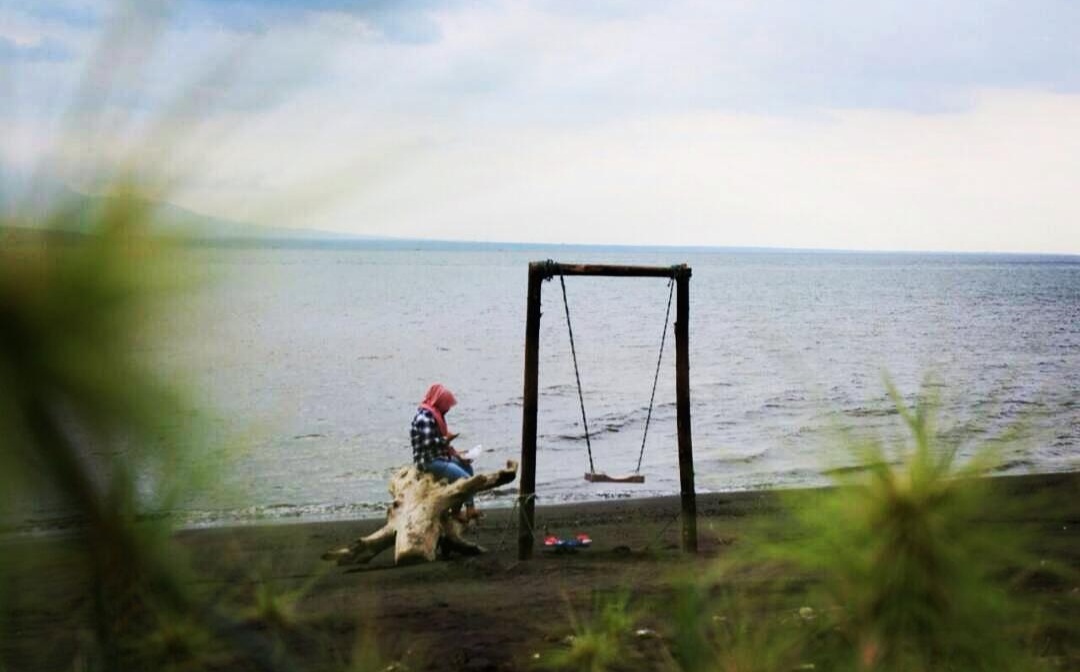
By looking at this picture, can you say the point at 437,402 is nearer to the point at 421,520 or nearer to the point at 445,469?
the point at 445,469

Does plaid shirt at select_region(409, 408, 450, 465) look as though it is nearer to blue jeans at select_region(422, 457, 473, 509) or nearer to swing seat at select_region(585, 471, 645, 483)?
blue jeans at select_region(422, 457, 473, 509)

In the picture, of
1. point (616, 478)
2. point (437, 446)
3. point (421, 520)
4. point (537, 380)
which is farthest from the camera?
point (437, 446)

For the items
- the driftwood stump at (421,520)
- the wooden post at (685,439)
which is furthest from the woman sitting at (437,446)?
the wooden post at (685,439)

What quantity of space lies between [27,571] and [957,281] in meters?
140

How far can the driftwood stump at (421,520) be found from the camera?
10.9 metres

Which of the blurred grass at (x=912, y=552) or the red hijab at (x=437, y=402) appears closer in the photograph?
the blurred grass at (x=912, y=552)

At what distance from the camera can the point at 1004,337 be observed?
55.5m

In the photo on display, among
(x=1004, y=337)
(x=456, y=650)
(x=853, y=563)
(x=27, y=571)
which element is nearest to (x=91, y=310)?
(x=27, y=571)

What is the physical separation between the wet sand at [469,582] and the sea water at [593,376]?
0.11 m

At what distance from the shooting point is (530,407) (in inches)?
438

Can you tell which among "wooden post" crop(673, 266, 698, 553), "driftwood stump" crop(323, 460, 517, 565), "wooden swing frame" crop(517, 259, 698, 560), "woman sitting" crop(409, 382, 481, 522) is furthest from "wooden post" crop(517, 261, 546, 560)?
"wooden post" crop(673, 266, 698, 553)

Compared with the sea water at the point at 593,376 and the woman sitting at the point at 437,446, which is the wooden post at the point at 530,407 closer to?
the woman sitting at the point at 437,446

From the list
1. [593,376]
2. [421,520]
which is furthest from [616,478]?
[593,376]

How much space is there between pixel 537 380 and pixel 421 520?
1902 mm
